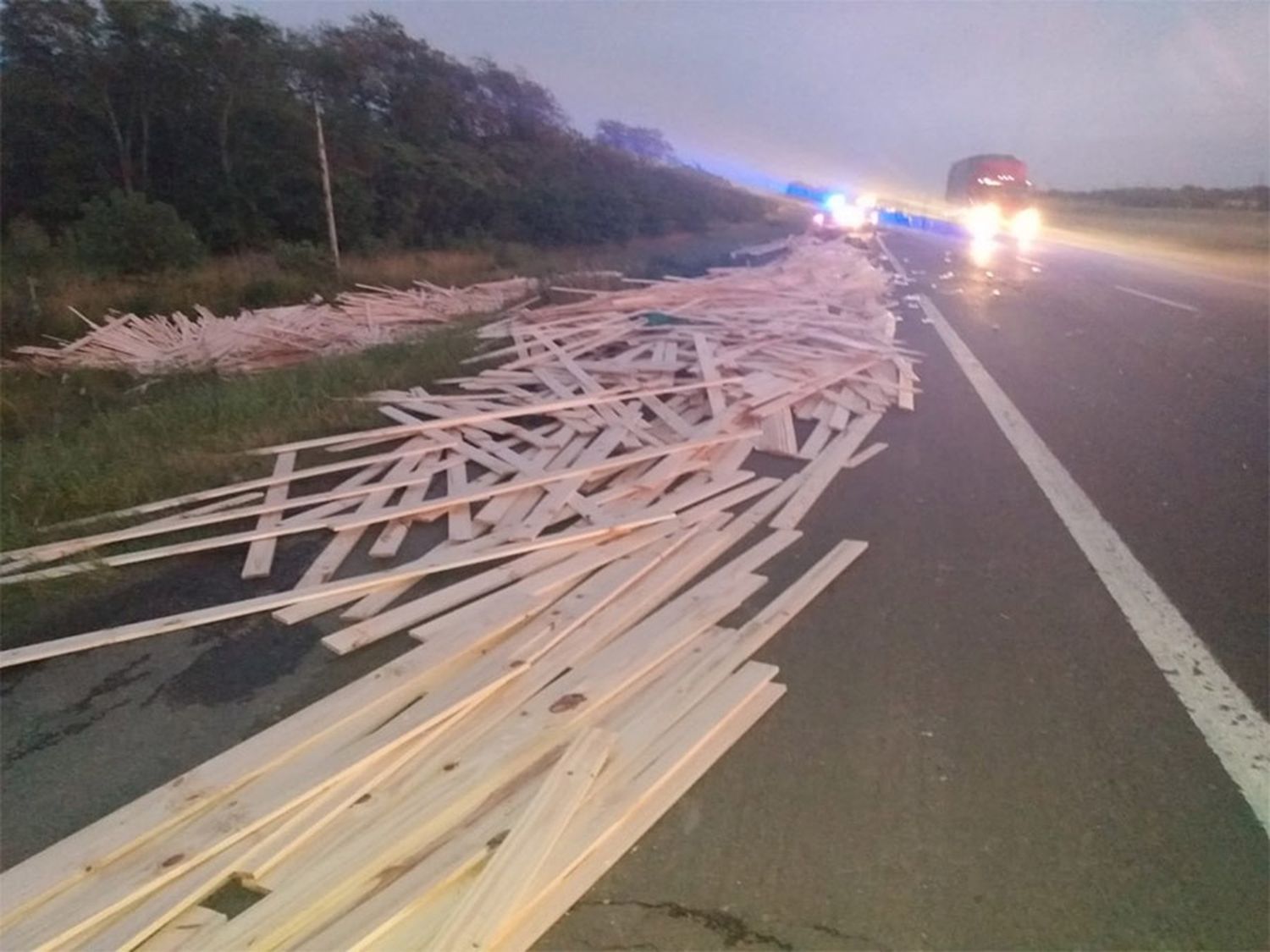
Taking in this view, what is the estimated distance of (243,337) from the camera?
12.5 metres

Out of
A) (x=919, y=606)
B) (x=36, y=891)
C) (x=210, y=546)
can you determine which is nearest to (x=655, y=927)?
(x=36, y=891)

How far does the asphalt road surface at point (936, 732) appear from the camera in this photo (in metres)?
2.82

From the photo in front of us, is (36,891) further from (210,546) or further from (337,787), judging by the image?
(210,546)

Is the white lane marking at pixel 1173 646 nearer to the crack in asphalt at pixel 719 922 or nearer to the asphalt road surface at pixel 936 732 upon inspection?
the asphalt road surface at pixel 936 732

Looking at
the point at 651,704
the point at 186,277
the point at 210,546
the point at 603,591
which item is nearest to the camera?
the point at 651,704

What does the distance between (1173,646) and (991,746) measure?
1.30m

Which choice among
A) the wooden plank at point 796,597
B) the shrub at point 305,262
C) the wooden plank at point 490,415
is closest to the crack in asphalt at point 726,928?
the wooden plank at point 796,597

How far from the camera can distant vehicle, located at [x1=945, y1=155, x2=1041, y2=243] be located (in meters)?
48.3

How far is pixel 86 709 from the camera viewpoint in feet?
13.0

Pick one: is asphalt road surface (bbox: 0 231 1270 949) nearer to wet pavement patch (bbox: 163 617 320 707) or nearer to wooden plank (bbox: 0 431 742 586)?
wet pavement patch (bbox: 163 617 320 707)

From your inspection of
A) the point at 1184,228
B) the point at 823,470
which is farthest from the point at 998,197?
the point at 823,470

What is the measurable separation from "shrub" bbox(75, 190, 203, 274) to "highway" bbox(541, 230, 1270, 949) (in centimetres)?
1612

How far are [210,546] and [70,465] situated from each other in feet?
6.00

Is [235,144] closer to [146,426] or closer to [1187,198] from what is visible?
[146,426]
